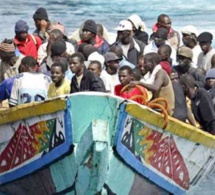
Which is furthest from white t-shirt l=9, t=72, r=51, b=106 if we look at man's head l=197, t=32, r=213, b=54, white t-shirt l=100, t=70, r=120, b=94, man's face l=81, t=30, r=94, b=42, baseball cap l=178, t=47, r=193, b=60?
man's head l=197, t=32, r=213, b=54

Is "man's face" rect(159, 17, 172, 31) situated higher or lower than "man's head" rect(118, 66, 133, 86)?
lower

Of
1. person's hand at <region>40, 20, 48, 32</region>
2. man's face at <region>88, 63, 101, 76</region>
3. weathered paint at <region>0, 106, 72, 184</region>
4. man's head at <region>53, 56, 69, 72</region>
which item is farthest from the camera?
person's hand at <region>40, 20, 48, 32</region>

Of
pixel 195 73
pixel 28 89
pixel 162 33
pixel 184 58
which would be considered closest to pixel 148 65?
pixel 28 89

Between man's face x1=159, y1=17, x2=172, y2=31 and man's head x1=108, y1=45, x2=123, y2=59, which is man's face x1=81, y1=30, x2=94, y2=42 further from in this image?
man's face x1=159, y1=17, x2=172, y2=31

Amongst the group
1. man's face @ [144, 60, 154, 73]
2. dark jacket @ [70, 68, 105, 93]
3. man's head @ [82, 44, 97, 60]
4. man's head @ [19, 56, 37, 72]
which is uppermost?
man's head @ [19, 56, 37, 72]

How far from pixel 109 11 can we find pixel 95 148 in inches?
721

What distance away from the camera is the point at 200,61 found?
1703 cm

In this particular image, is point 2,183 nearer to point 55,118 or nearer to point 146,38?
point 55,118

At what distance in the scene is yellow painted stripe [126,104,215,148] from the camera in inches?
476

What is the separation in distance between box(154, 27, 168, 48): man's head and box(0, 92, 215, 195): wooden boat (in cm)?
352

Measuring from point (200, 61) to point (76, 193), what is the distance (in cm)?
511

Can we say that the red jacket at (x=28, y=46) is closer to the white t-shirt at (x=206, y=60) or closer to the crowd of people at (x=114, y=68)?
the crowd of people at (x=114, y=68)

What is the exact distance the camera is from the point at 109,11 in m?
29.8

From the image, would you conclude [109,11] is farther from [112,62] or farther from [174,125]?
[174,125]
